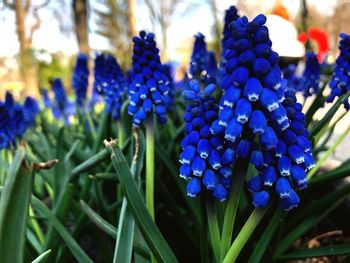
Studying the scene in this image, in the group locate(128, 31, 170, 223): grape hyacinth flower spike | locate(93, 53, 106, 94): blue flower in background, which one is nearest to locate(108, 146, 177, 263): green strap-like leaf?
locate(128, 31, 170, 223): grape hyacinth flower spike

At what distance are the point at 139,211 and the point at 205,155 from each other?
347 millimetres

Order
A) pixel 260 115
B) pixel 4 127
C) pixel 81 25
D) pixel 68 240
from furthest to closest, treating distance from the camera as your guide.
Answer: pixel 81 25 < pixel 4 127 < pixel 68 240 < pixel 260 115

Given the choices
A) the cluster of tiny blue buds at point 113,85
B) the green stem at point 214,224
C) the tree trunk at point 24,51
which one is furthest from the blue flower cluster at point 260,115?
the tree trunk at point 24,51

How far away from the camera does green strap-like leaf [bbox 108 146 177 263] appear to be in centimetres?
130

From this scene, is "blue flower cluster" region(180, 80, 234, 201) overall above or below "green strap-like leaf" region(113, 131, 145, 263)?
above

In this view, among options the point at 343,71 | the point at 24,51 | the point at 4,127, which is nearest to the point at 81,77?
the point at 4,127

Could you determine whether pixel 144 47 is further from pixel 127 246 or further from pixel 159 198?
pixel 159 198

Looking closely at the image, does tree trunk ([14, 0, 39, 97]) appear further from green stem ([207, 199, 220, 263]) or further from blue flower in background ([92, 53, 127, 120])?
green stem ([207, 199, 220, 263])

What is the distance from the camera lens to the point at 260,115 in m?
1.01

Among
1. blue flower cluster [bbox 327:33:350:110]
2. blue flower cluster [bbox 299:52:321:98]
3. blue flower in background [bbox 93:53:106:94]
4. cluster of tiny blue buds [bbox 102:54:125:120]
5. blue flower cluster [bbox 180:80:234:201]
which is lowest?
blue flower cluster [bbox 180:80:234:201]

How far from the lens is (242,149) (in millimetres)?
1055

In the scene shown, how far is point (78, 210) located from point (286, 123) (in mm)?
1322

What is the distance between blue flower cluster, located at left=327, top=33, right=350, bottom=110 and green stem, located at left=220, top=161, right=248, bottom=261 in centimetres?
90

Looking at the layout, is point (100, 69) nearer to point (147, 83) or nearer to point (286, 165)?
point (147, 83)
